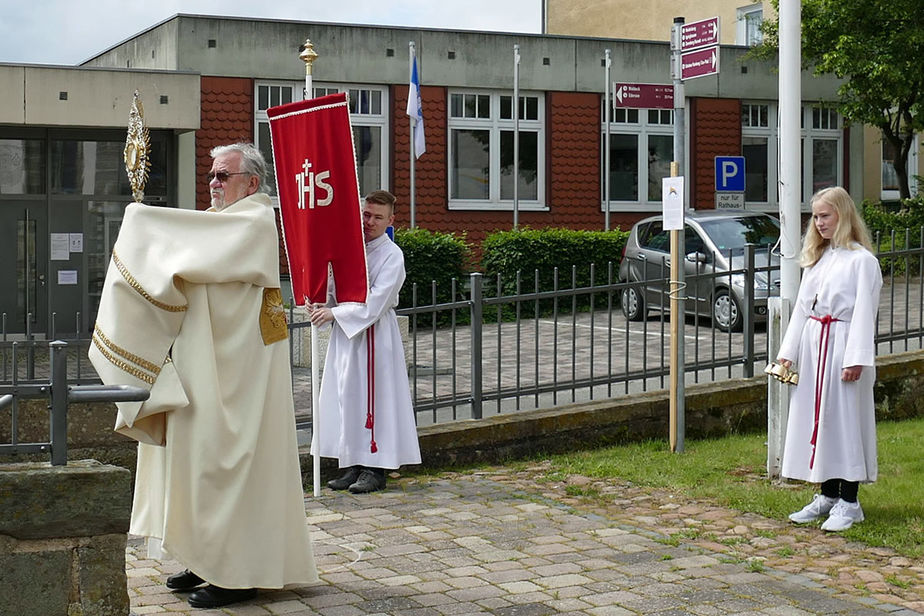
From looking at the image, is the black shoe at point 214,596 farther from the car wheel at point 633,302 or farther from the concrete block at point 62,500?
the car wheel at point 633,302

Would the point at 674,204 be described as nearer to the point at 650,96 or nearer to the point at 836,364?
the point at 650,96

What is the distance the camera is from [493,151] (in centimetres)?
2714

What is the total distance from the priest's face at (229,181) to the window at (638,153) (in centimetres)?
2255

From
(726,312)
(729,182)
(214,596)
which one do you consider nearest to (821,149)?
(729,182)

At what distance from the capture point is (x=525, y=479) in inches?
345

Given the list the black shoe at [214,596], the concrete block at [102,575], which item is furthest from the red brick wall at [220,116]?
the concrete block at [102,575]

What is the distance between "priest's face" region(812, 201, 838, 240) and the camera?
7.18 m

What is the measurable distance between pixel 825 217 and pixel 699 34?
2.41 meters

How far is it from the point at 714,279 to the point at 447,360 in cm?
411

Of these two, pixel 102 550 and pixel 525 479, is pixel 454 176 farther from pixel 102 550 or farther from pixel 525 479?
pixel 102 550

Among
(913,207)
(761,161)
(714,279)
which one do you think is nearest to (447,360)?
(714,279)

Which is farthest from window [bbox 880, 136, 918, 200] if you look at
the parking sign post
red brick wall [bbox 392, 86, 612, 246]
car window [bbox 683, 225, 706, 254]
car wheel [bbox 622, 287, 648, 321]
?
the parking sign post

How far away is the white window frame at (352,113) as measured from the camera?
82.9 ft

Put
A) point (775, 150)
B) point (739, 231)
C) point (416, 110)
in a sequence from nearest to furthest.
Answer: point (739, 231)
point (416, 110)
point (775, 150)
